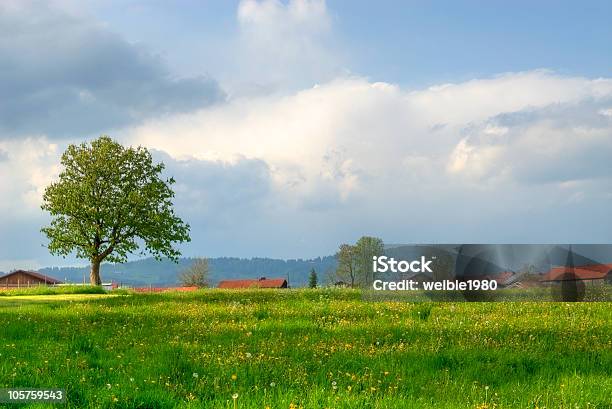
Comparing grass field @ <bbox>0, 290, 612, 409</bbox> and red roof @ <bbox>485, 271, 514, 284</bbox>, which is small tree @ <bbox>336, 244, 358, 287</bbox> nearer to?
red roof @ <bbox>485, 271, 514, 284</bbox>

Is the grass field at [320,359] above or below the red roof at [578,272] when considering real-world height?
below

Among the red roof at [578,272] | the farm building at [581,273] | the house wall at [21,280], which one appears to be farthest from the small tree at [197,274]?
the red roof at [578,272]

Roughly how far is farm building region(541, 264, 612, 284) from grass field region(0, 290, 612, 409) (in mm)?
4217

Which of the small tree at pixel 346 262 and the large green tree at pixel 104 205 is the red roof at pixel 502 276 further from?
the small tree at pixel 346 262

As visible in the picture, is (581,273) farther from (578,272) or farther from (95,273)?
(95,273)

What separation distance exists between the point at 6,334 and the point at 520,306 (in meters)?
15.3

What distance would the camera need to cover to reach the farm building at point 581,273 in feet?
77.7

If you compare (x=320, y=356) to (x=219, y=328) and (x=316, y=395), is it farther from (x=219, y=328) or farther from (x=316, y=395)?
(x=219, y=328)

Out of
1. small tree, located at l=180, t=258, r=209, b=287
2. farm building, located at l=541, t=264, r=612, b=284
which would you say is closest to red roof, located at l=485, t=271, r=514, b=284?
farm building, located at l=541, t=264, r=612, b=284

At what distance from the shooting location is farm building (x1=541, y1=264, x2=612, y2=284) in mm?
23688

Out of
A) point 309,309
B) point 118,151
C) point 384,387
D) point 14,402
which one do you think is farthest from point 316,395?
Result: point 118,151

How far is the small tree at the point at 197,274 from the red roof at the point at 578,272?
140 m

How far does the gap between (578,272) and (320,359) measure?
52.0ft

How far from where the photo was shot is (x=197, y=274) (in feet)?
538
